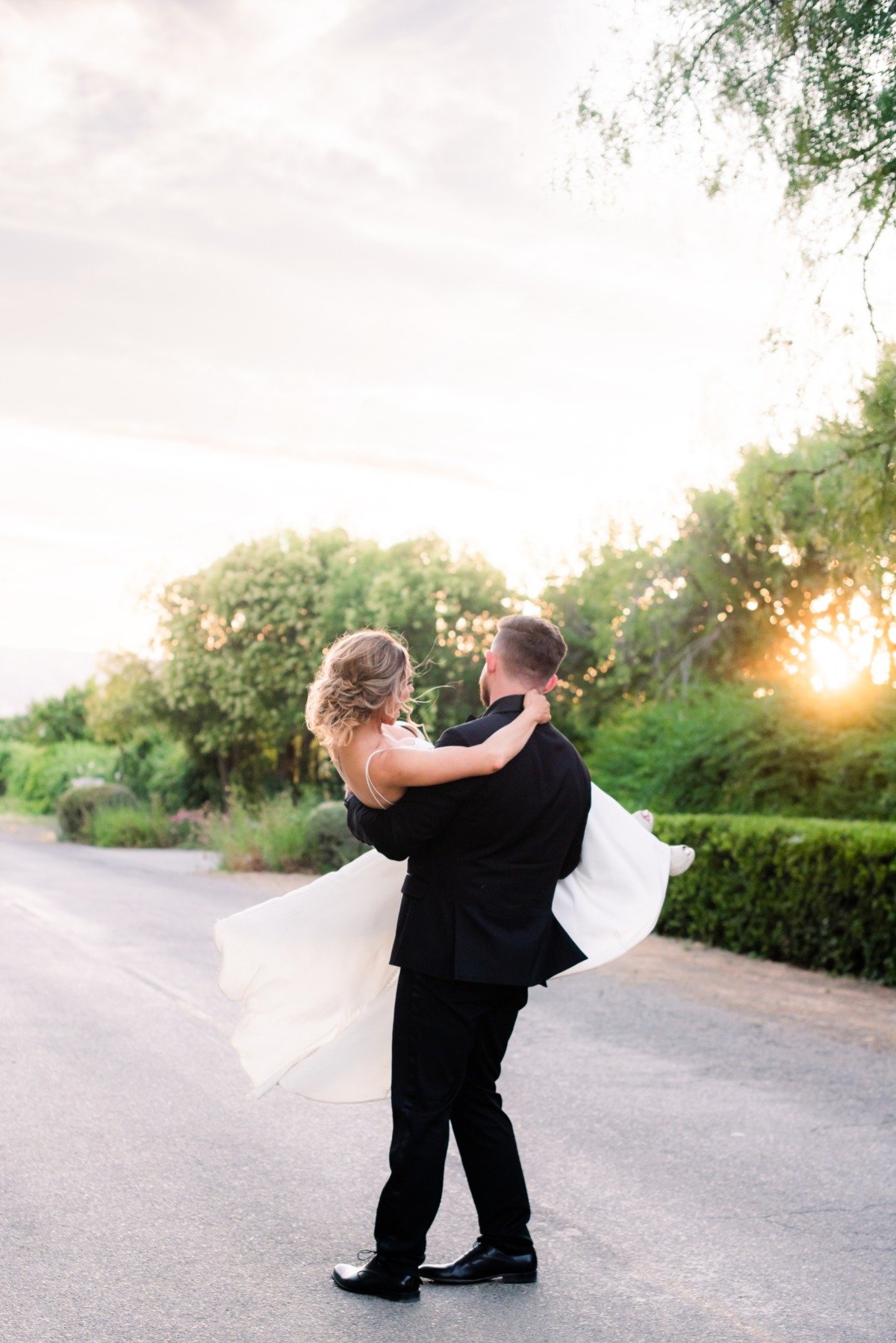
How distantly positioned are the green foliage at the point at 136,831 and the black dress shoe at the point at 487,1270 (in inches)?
1041

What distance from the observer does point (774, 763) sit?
17719 mm

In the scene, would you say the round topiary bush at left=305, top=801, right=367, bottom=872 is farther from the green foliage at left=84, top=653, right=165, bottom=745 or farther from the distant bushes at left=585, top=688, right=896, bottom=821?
the green foliage at left=84, top=653, right=165, bottom=745

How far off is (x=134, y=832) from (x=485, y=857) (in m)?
27.1

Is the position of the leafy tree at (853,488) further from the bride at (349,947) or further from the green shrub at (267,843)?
the green shrub at (267,843)

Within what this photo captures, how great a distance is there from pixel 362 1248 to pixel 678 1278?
101 centimetres

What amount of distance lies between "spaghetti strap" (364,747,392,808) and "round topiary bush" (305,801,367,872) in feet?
54.5

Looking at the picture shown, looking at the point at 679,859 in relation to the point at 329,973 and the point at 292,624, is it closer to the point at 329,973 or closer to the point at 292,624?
the point at 329,973

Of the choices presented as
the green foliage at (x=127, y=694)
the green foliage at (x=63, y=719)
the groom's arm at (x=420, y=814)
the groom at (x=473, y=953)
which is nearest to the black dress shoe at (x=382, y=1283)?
the groom at (x=473, y=953)

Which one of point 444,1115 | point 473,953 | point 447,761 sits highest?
point 447,761

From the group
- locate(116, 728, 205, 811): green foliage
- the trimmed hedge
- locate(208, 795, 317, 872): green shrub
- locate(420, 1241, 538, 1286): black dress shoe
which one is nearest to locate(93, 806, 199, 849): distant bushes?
locate(116, 728, 205, 811): green foliage

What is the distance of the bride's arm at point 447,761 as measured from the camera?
407 cm

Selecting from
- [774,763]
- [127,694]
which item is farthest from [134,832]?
[774,763]

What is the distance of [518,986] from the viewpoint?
4.25m

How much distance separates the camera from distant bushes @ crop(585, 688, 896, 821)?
1688 centimetres
